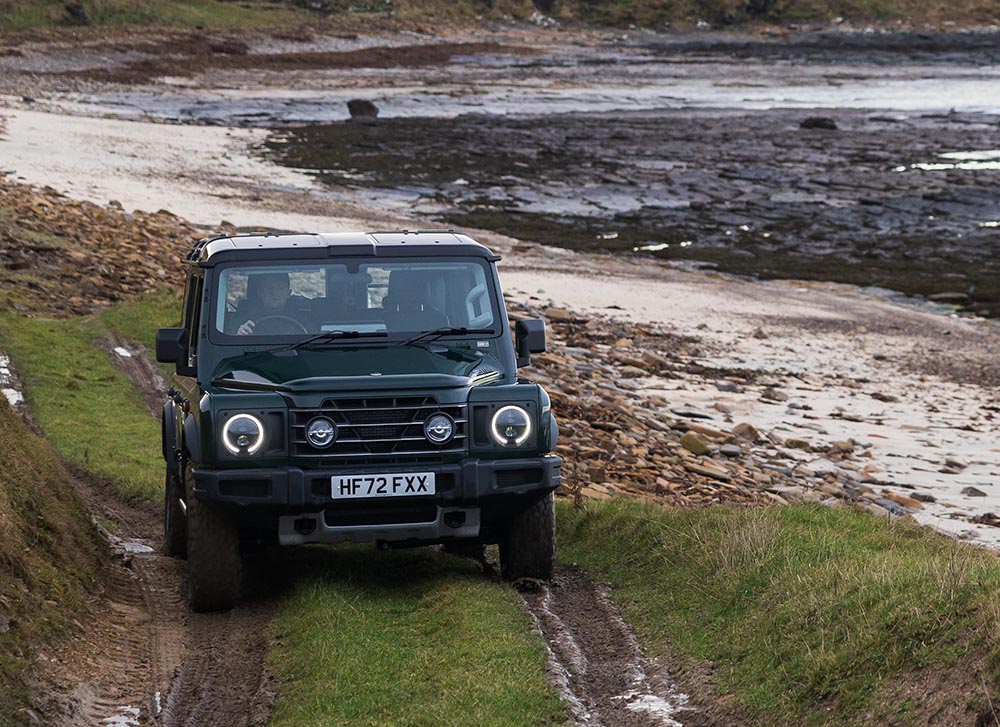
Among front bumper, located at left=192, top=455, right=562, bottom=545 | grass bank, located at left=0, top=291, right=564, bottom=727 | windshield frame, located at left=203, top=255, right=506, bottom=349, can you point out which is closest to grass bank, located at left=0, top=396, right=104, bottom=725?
grass bank, located at left=0, top=291, right=564, bottom=727

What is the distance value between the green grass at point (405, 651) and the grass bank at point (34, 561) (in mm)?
1286

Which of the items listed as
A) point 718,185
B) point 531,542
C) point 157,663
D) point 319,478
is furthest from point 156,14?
point 157,663

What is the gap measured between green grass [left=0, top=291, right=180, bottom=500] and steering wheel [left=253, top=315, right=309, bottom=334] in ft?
13.9

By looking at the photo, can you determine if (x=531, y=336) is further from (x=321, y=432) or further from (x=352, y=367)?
(x=321, y=432)

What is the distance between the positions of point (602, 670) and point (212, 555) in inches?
105

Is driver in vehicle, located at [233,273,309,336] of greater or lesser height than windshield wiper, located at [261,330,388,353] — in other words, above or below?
above

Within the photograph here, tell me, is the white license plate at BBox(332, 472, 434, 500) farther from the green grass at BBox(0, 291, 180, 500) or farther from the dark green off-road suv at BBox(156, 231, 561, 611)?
the green grass at BBox(0, 291, 180, 500)

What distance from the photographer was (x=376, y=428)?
914 cm

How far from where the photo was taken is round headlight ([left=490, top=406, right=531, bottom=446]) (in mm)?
9297

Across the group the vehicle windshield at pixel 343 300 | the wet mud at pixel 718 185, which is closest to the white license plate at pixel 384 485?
the vehicle windshield at pixel 343 300

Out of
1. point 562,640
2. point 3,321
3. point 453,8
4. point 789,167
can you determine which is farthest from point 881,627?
point 453,8

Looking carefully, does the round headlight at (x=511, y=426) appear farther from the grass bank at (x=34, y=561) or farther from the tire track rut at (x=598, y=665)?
the grass bank at (x=34, y=561)

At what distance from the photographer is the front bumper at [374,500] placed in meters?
8.98

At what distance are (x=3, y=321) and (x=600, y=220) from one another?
24296 millimetres
